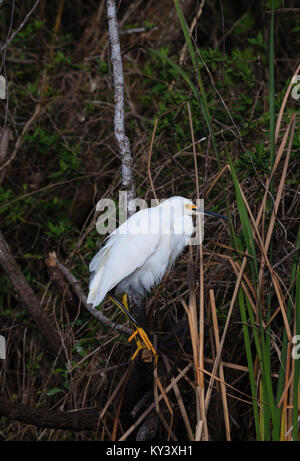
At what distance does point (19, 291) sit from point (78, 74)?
1402 mm

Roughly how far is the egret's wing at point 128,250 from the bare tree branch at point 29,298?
476 mm

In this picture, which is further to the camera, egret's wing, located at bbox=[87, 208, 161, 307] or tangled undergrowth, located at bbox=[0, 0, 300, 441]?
egret's wing, located at bbox=[87, 208, 161, 307]

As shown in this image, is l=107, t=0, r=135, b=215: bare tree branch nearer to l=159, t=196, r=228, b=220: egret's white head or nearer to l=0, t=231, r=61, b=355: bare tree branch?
l=159, t=196, r=228, b=220: egret's white head

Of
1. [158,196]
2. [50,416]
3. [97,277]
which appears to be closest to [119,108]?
[97,277]

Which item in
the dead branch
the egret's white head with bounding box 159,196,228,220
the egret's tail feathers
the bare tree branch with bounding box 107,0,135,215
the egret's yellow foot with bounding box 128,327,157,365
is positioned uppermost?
the bare tree branch with bounding box 107,0,135,215

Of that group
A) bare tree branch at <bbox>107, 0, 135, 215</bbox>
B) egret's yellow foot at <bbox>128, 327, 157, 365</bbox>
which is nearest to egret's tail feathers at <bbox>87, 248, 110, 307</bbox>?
egret's yellow foot at <bbox>128, 327, 157, 365</bbox>

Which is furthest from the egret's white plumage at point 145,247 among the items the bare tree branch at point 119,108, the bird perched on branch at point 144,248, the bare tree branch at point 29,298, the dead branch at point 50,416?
the bare tree branch at point 29,298

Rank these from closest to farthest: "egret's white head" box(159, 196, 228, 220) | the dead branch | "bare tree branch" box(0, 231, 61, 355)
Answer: the dead branch, "egret's white head" box(159, 196, 228, 220), "bare tree branch" box(0, 231, 61, 355)

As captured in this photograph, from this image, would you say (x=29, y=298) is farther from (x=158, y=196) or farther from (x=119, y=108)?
(x=119, y=108)

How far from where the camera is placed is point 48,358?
8.58 feet

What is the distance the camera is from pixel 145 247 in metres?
1.79

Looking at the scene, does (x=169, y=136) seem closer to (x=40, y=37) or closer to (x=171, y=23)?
(x=171, y=23)

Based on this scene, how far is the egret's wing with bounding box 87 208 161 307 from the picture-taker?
1.74 metres

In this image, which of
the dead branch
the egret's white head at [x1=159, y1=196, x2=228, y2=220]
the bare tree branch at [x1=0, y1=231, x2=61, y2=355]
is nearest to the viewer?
the dead branch
